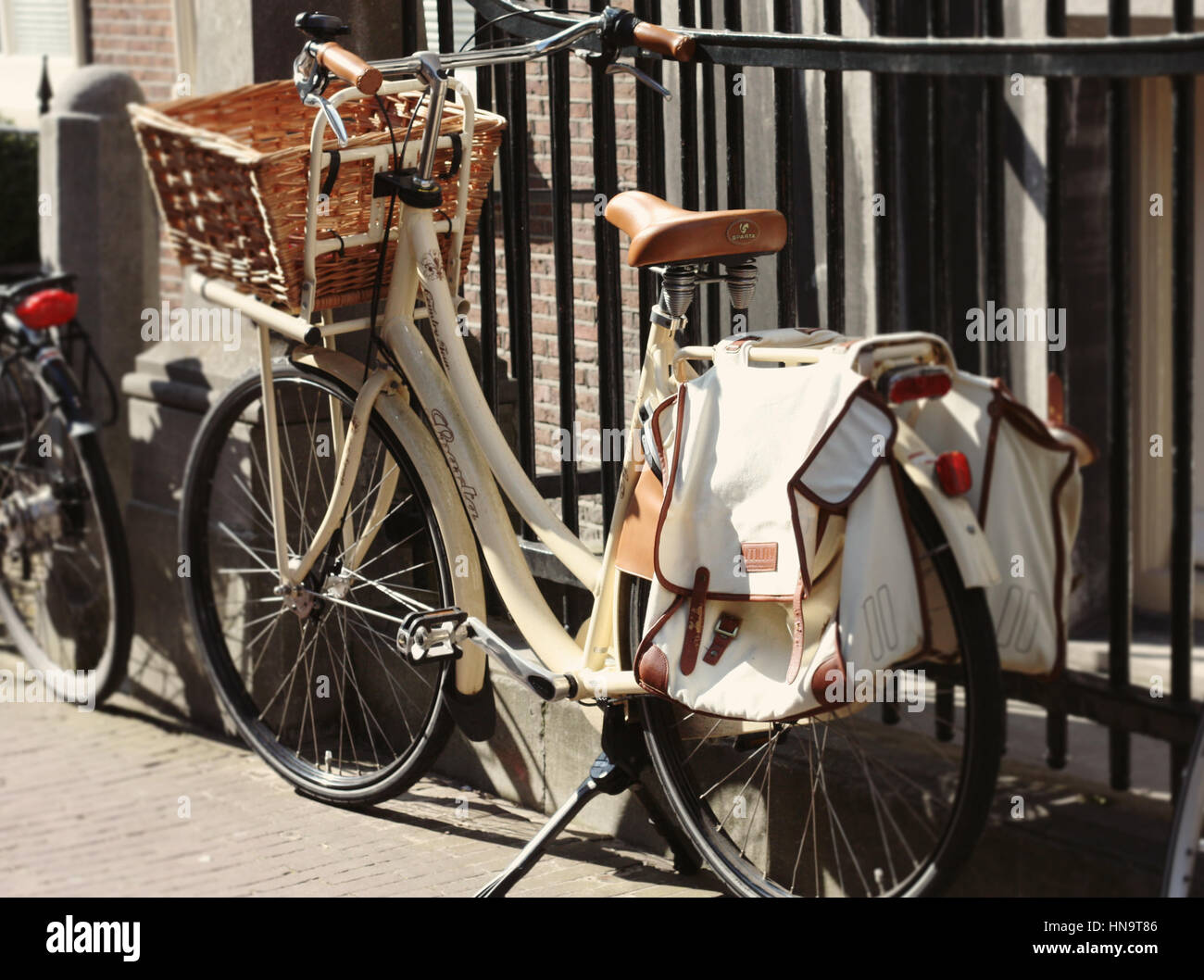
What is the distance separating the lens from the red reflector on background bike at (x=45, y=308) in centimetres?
555

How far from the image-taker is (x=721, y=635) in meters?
3.19

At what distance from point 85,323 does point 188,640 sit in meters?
1.43

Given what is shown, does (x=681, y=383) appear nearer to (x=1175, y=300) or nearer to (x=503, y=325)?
(x=1175, y=300)

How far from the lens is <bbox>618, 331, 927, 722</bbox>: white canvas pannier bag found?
2.92 meters

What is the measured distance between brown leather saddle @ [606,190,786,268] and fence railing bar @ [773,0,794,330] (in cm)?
35

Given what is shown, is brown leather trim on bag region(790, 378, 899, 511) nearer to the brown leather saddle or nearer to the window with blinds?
the brown leather saddle

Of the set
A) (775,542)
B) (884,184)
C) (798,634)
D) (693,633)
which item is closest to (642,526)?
(693,633)

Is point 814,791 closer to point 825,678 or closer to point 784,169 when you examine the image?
point 825,678

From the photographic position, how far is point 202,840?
4516 mm

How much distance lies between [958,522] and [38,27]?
41.1 feet

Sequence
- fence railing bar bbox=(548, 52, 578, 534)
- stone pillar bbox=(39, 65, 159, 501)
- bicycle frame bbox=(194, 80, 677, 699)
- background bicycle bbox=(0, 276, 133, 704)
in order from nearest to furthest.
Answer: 1. bicycle frame bbox=(194, 80, 677, 699)
2. fence railing bar bbox=(548, 52, 578, 534)
3. background bicycle bbox=(0, 276, 133, 704)
4. stone pillar bbox=(39, 65, 159, 501)

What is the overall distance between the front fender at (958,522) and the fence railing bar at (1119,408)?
366 mm

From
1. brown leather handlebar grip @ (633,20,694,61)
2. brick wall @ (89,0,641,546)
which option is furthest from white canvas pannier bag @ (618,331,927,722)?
brick wall @ (89,0,641,546)
